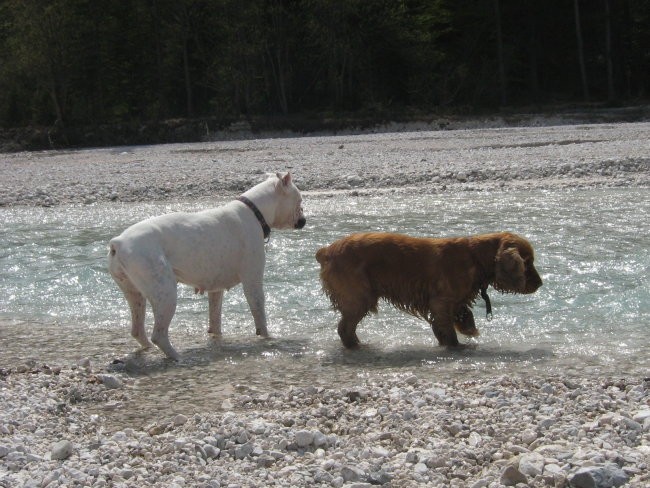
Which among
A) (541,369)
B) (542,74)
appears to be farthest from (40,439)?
(542,74)

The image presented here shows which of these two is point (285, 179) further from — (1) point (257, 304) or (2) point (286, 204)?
(1) point (257, 304)

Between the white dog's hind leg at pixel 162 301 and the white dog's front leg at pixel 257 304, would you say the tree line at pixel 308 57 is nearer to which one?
the white dog's front leg at pixel 257 304

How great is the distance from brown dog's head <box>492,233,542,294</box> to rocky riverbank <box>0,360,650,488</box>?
1343mm

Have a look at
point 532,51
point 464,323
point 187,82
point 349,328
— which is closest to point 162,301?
point 349,328

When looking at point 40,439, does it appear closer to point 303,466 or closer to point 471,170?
point 303,466

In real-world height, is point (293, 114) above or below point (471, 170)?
above

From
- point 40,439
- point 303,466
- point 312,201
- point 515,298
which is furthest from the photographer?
point 312,201

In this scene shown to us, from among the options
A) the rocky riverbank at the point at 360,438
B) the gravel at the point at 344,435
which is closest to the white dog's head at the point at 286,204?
the gravel at the point at 344,435

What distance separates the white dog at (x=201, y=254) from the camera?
712cm

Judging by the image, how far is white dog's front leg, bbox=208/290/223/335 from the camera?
26.7 ft

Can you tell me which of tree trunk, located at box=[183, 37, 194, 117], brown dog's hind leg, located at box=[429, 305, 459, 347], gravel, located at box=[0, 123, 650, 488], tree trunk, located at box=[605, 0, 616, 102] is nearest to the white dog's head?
brown dog's hind leg, located at box=[429, 305, 459, 347]

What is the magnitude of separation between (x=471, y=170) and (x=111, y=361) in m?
13.2

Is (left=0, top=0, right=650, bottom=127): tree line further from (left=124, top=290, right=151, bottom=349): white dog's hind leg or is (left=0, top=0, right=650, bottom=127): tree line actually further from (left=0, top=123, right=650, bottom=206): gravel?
(left=124, top=290, right=151, bottom=349): white dog's hind leg

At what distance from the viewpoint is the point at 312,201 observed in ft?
55.9
